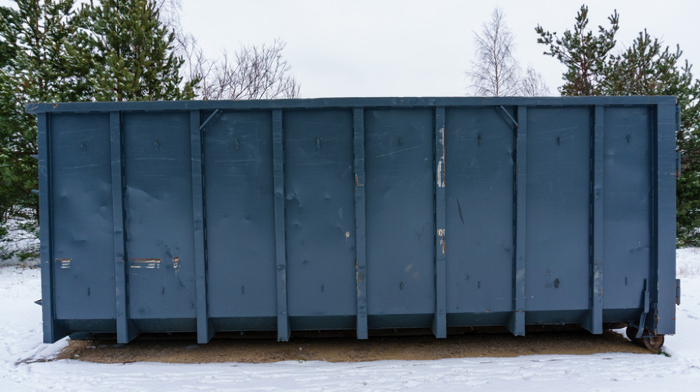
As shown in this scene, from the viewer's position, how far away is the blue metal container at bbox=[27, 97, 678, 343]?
368 cm

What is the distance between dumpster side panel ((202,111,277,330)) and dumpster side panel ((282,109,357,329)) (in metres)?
0.24

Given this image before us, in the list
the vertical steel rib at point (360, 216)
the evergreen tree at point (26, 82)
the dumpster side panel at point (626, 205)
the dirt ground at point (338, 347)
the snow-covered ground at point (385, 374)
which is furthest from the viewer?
the evergreen tree at point (26, 82)

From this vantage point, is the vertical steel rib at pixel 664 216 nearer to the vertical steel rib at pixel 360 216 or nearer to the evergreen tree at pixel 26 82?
the vertical steel rib at pixel 360 216

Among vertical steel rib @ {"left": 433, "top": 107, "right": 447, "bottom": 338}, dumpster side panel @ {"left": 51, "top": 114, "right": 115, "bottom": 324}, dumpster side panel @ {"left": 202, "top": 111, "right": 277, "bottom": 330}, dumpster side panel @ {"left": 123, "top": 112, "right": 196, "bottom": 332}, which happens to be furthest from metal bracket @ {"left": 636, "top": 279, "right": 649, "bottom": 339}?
dumpster side panel @ {"left": 51, "top": 114, "right": 115, "bottom": 324}

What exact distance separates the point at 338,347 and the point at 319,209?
1738mm

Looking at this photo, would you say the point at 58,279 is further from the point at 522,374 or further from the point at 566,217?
the point at 566,217

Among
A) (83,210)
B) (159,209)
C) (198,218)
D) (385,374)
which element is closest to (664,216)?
(385,374)

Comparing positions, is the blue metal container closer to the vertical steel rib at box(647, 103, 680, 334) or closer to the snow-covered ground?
the vertical steel rib at box(647, 103, 680, 334)

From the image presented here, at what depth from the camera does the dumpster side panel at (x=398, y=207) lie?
12.1ft

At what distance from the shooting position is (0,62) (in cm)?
942

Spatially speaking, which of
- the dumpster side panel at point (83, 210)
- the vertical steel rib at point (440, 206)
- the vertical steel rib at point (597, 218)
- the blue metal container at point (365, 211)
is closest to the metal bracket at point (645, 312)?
the blue metal container at point (365, 211)

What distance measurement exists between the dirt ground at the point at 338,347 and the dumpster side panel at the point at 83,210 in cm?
68

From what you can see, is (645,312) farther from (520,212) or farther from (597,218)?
(520,212)

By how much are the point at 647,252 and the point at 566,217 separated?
1011 millimetres
